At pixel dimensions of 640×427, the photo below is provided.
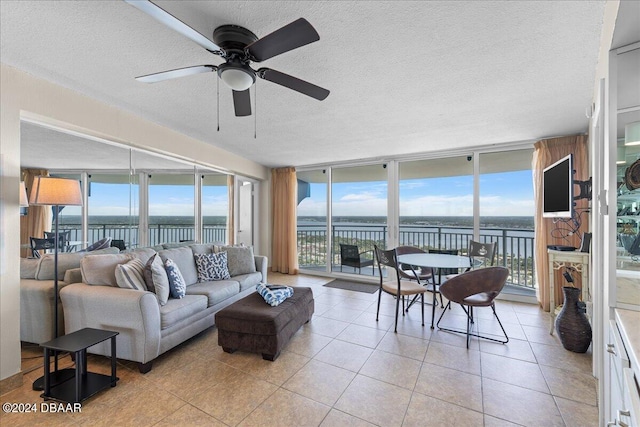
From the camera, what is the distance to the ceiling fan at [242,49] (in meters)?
1.31

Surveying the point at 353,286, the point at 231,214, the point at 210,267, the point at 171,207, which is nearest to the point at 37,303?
the point at 210,267

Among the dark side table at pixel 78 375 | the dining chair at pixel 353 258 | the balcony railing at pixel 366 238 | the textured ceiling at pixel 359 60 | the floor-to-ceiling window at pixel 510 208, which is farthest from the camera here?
the dining chair at pixel 353 258

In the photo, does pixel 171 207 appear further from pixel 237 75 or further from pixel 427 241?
pixel 427 241

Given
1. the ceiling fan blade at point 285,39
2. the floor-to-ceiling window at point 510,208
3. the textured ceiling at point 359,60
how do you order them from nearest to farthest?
1. the ceiling fan blade at point 285,39
2. the textured ceiling at point 359,60
3. the floor-to-ceiling window at point 510,208

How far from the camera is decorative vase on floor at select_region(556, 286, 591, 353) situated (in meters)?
2.46

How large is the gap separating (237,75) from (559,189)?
129 inches

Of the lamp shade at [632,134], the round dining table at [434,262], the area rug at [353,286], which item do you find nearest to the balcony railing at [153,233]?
the area rug at [353,286]

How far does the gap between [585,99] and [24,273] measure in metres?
5.52

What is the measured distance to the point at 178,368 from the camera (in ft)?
7.44

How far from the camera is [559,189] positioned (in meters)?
2.79

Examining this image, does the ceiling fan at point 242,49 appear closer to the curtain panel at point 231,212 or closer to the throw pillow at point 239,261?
the throw pillow at point 239,261

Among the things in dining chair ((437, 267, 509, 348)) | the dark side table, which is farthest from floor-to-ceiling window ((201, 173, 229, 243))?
dining chair ((437, 267, 509, 348))

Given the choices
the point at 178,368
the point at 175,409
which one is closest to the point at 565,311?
→ the point at 175,409

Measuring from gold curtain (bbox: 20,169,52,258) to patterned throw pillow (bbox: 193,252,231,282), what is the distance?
1459 millimetres
